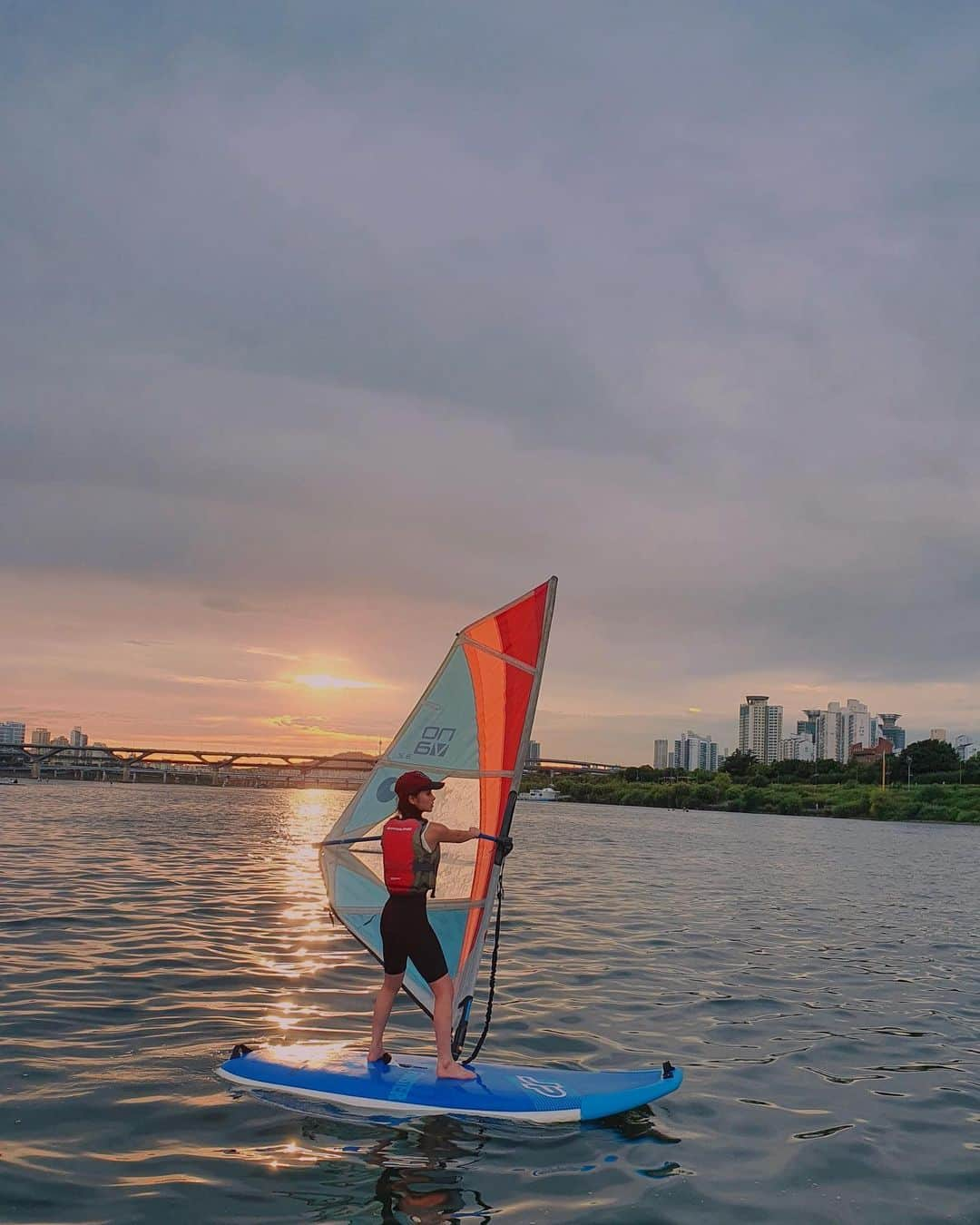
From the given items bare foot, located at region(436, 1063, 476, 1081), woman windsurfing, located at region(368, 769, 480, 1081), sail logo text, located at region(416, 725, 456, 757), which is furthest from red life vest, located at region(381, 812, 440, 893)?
bare foot, located at region(436, 1063, 476, 1081)

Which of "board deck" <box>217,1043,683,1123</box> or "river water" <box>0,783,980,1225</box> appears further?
"board deck" <box>217,1043,683,1123</box>

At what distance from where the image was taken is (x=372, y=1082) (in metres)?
9.20

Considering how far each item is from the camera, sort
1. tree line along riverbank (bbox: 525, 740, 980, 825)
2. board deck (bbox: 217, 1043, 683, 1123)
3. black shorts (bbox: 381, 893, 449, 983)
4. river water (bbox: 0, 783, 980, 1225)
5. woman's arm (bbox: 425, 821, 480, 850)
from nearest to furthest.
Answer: river water (bbox: 0, 783, 980, 1225) < woman's arm (bbox: 425, 821, 480, 850) < board deck (bbox: 217, 1043, 683, 1123) < black shorts (bbox: 381, 893, 449, 983) < tree line along riverbank (bbox: 525, 740, 980, 825)

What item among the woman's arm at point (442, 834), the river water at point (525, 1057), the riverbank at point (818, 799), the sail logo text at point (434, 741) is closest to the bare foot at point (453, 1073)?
the river water at point (525, 1057)

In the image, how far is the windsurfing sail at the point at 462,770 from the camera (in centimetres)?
1007

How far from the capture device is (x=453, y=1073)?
933 centimetres

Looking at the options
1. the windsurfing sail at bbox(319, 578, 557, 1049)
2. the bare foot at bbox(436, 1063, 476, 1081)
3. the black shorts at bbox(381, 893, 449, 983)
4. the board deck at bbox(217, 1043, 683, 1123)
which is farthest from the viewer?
the windsurfing sail at bbox(319, 578, 557, 1049)

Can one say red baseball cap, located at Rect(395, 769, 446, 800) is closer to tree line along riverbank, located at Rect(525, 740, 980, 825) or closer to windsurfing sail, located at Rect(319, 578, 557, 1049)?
windsurfing sail, located at Rect(319, 578, 557, 1049)

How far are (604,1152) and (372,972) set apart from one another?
26.4ft

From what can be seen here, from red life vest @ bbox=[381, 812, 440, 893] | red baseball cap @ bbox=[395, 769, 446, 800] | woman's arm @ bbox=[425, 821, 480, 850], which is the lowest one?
red life vest @ bbox=[381, 812, 440, 893]

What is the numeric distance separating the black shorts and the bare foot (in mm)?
820

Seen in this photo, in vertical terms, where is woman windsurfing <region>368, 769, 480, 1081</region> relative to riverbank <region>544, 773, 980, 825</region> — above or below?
above

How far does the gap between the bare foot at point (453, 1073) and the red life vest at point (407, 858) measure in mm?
1613

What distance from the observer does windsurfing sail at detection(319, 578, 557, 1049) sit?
1007 centimetres
